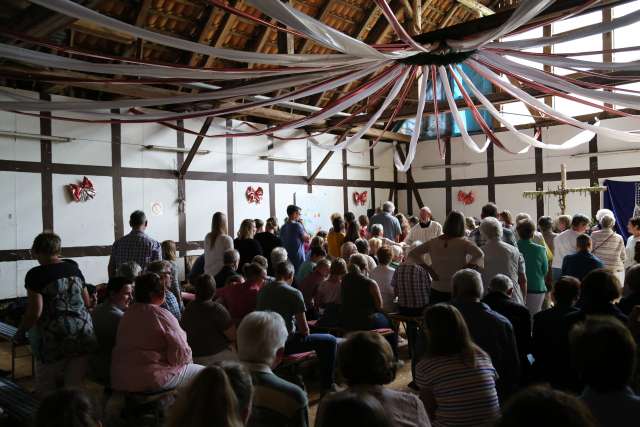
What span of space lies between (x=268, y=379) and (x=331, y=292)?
224 cm

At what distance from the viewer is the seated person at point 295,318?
144 inches

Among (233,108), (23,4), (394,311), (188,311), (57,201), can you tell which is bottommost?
(394,311)

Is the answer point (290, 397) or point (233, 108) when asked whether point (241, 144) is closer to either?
point (233, 108)

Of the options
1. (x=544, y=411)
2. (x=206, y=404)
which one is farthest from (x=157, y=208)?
(x=544, y=411)

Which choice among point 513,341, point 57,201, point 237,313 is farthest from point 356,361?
point 57,201

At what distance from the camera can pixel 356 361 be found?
1736mm

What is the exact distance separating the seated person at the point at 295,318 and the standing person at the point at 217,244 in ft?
4.52

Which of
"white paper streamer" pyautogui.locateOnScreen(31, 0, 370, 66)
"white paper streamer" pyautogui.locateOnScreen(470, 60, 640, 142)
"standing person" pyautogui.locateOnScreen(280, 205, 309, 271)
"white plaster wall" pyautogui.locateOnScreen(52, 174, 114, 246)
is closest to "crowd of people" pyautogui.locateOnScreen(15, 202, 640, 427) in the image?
"standing person" pyautogui.locateOnScreen(280, 205, 309, 271)

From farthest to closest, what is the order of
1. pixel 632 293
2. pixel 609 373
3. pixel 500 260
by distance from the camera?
1. pixel 500 260
2. pixel 632 293
3. pixel 609 373

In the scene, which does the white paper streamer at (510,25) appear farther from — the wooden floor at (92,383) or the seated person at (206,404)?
the wooden floor at (92,383)

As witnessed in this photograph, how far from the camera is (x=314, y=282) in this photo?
15.3ft

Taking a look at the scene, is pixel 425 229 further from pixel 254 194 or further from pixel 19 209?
pixel 19 209

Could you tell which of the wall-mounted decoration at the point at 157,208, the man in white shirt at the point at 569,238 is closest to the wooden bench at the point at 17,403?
the man in white shirt at the point at 569,238

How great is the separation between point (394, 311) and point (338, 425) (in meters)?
3.70
